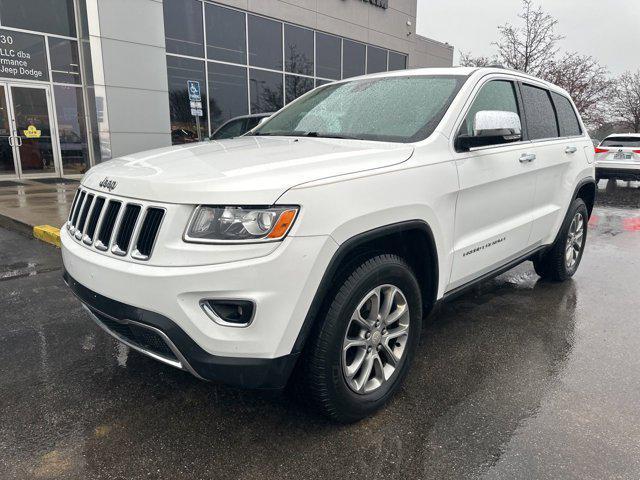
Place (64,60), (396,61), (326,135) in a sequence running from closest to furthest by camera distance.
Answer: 1. (326,135)
2. (64,60)
3. (396,61)

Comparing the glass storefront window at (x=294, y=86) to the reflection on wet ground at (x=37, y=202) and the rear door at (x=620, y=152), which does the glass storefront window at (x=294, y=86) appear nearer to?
the reflection on wet ground at (x=37, y=202)

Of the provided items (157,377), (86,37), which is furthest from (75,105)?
(157,377)

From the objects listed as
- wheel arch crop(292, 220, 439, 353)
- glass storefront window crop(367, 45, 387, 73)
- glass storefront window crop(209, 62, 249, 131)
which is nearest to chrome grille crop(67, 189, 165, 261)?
wheel arch crop(292, 220, 439, 353)

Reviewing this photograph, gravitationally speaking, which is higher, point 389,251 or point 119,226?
point 119,226

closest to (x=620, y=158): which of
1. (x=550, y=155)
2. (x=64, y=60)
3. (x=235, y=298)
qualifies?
(x=550, y=155)

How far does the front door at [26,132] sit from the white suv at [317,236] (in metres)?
11.6

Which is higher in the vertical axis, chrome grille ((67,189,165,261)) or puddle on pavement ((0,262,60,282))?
chrome grille ((67,189,165,261))

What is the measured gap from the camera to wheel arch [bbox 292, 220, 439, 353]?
2.14 metres

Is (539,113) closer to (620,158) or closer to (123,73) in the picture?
(123,73)

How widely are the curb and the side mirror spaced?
16.9 feet

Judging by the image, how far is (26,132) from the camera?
12523 mm

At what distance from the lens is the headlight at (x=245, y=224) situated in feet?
6.62

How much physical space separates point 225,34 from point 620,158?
39.1ft

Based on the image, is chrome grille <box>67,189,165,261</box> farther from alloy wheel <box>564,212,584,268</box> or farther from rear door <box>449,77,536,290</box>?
alloy wheel <box>564,212,584,268</box>
